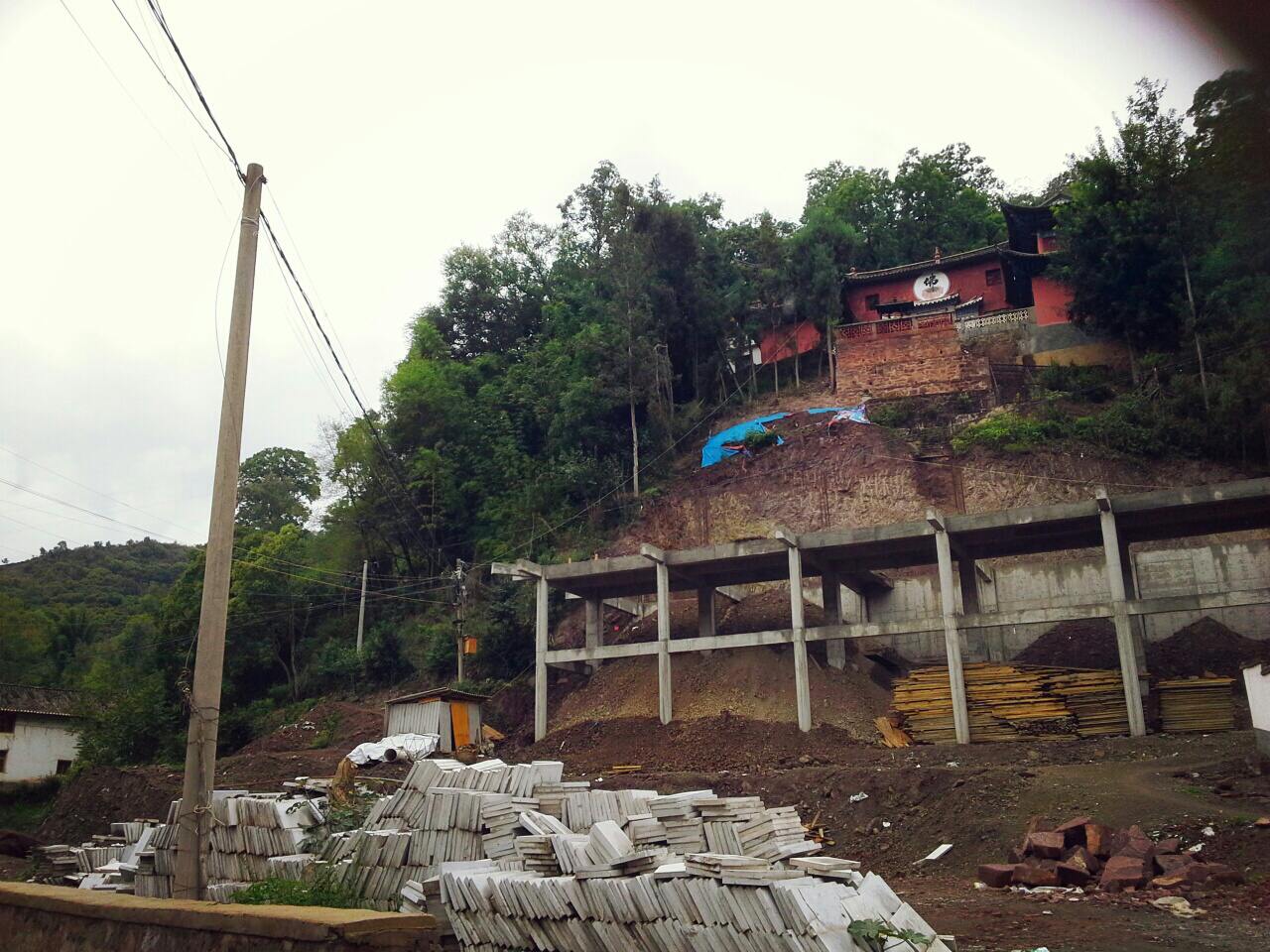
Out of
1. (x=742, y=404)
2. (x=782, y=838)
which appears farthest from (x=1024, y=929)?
(x=742, y=404)

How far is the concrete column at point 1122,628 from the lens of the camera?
71.5 feet

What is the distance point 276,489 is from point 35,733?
21.7 metres

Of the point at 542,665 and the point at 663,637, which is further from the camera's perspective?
the point at 542,665

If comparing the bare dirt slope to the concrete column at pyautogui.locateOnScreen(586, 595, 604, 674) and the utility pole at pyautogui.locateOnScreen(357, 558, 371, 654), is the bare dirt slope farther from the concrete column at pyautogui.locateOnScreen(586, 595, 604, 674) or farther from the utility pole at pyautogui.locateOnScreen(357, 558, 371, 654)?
the utility pole at pyautogui.locateOnScreen(357, 558, 371, 654)

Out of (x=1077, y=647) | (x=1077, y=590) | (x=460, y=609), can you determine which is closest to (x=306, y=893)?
(x=1077, y=647)

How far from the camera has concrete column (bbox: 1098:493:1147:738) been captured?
21.8 metres

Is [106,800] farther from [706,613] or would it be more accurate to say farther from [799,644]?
[799,644]

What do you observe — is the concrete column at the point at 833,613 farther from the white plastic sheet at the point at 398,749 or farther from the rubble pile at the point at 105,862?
the rubble pile at the point at 105,862

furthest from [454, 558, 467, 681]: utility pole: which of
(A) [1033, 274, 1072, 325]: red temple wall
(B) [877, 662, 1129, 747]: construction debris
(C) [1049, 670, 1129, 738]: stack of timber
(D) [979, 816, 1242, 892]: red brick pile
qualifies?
(A) [1033, 274, 1072, 325]: red temple wall

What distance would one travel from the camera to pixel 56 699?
138 feet

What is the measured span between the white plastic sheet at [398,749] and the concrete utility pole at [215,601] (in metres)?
16.7

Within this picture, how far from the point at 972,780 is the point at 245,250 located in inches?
574

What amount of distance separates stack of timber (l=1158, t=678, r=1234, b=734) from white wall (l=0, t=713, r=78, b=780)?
38.1 m

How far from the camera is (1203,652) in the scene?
979 inches
